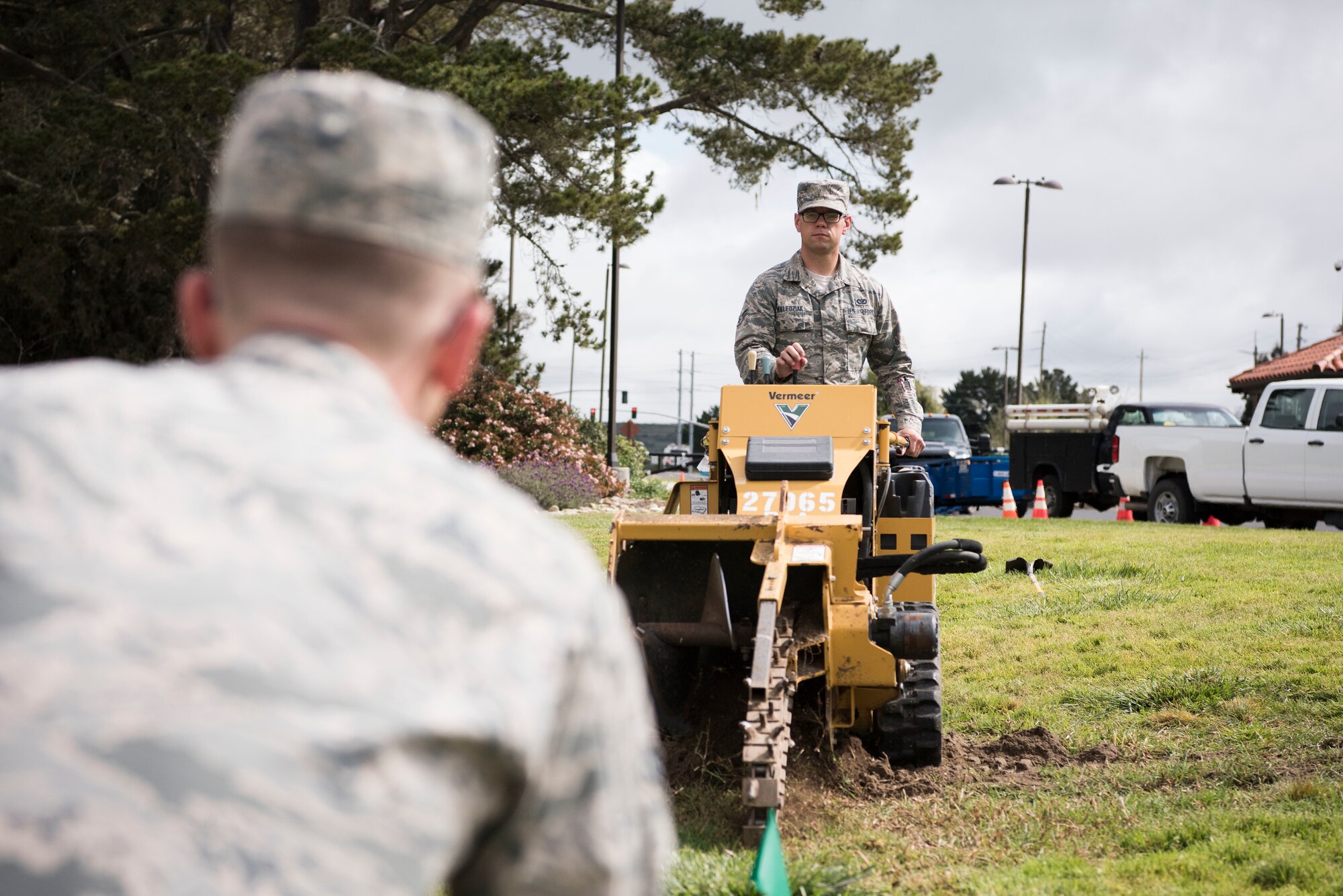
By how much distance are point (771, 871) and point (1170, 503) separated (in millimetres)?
16329

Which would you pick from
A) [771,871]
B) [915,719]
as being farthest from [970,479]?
[771,871]

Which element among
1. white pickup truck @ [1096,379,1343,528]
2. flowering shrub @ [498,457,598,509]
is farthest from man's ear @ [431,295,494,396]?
flowering shrub @ [498,457,598,509]

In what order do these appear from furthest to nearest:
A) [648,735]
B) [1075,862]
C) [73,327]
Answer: [73,327]
[1075,862]
[648,735]

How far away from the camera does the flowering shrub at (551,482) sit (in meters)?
19.9

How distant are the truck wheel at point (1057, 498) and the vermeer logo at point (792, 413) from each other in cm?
1732

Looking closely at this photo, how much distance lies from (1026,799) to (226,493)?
15.4 ft

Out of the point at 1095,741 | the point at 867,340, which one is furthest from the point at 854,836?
the point at 867,340

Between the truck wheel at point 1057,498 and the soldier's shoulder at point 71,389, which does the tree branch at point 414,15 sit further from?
the soldier's shoulder at point 71,389

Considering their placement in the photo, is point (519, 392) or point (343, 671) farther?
point (519, 392)

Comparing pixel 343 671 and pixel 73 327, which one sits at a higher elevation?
pixel 73 327

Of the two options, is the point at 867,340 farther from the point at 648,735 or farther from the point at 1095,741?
the point at 648,735

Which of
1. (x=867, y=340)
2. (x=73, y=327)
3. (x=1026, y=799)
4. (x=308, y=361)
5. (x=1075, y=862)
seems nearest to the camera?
(x=308, y=361)

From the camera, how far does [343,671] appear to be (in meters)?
1.10

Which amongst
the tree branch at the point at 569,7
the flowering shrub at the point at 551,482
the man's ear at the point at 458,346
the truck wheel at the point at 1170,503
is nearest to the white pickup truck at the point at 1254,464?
the truck wheel at the point at 1170,503
